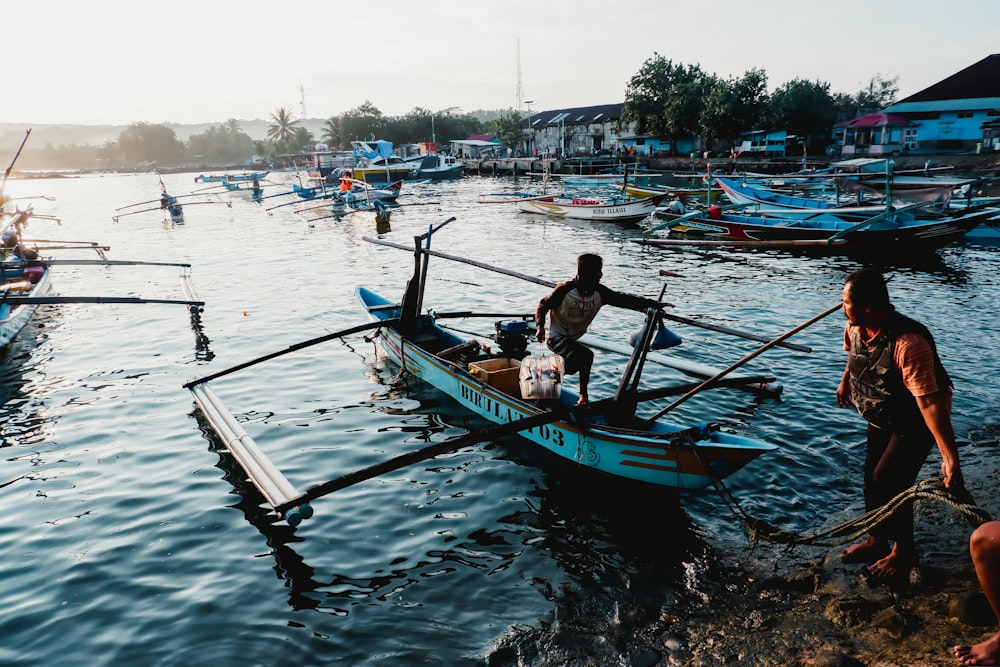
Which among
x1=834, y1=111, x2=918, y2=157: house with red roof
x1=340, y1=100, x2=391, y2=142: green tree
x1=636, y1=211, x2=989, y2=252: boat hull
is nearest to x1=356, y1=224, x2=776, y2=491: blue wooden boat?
x1=636, y1=211, x2=989, y2=252: boat hull

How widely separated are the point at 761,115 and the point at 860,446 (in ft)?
209

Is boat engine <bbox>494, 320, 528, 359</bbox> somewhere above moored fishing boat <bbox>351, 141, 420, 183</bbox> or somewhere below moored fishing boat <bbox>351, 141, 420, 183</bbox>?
below

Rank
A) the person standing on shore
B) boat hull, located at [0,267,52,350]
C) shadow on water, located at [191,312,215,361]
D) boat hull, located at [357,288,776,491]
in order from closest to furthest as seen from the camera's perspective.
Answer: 1. the person standing on shore
2. boat hull, located at [357,288,776,491]
3. shadow on water, located at [191,312,215,361]
4. boat hull, located at [0,267,52,350]

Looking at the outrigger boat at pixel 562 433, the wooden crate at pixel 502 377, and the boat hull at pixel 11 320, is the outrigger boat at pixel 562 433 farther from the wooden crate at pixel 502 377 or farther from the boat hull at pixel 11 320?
the boat hull at pixel 11 320

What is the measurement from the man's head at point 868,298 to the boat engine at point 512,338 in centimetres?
605

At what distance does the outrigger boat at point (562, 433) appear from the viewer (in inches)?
268

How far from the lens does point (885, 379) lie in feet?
15.3

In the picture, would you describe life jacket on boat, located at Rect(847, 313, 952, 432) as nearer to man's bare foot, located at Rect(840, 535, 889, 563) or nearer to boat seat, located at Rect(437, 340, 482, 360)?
man's bare foot, located at Rect(840, 535, 889, 563)

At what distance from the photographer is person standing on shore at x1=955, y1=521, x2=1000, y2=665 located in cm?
341

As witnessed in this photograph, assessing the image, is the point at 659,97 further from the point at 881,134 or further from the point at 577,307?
the point at 577,307

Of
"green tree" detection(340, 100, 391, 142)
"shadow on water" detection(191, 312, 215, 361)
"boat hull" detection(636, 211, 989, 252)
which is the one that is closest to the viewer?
"shadow on water" detection(191, 312, 215, 361)

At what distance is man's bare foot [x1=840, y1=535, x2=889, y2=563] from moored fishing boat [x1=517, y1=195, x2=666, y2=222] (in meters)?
29.6

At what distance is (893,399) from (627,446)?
3.11 metres

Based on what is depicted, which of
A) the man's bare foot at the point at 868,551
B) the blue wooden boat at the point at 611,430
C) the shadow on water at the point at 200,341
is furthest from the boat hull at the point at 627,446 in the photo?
the shadow on water at the point at 200,341
